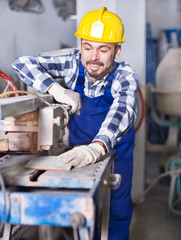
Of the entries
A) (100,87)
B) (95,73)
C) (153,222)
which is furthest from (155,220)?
(95,73)

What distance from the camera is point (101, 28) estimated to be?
5.03 feet

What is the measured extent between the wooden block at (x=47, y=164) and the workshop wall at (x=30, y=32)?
124cm

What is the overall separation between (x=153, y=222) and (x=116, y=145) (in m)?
1.08

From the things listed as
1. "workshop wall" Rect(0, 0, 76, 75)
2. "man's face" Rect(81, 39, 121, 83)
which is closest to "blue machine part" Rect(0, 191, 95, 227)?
"man's face" Rect(81, 39, 121, 83)

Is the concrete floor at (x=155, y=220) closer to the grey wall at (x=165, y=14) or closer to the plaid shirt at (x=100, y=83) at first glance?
the plaid shirt at (x=100, y=83)

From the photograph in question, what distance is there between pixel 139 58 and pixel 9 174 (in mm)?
1958

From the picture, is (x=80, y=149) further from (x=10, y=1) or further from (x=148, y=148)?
(x=148, y=148)

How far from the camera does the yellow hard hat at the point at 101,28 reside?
1.54 m

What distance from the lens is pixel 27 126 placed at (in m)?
1.12

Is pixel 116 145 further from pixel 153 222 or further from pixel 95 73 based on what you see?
pixel 153 222

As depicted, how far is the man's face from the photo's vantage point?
154cm

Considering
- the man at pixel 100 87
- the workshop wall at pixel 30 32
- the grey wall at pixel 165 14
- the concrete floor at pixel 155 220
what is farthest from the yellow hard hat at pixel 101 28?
the grey wall at pixel 165 14

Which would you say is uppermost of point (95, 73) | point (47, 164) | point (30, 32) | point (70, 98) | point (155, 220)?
point (30, 32)

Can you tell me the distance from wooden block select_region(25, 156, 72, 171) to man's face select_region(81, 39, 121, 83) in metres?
0.59
